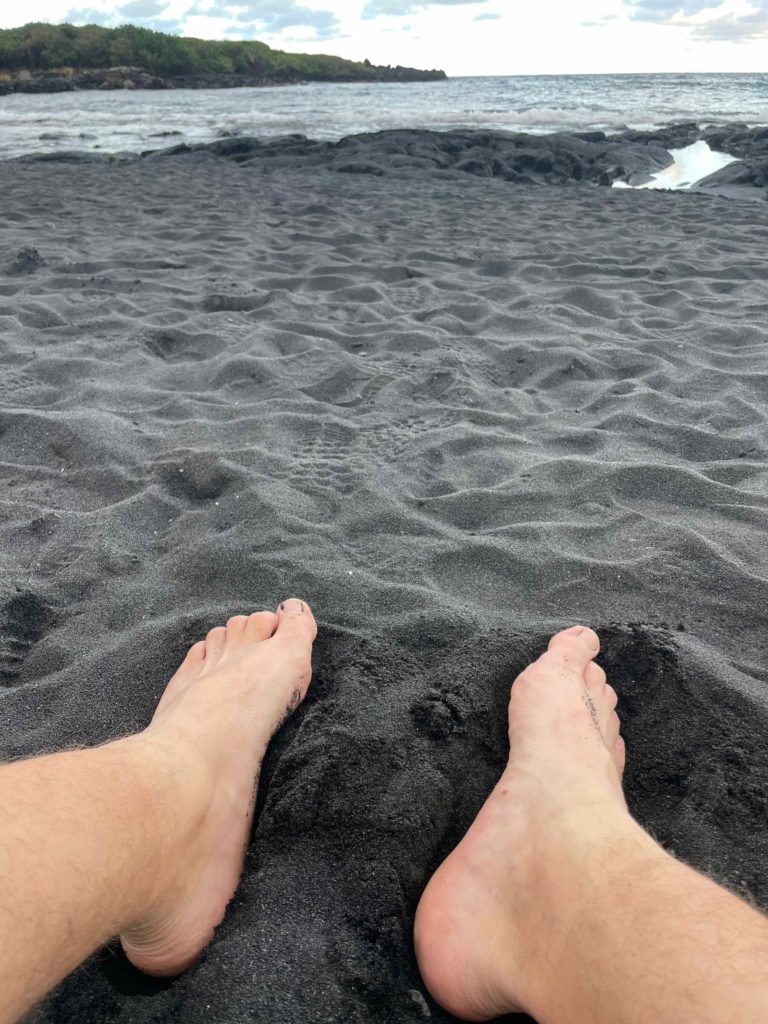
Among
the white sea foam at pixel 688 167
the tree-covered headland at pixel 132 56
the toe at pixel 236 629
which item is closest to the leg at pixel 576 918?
the toe at pixel 236 629

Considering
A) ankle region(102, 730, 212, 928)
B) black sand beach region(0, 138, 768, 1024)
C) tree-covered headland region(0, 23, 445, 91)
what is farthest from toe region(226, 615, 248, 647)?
tree-covered headland region(0, 23, 445, 91)

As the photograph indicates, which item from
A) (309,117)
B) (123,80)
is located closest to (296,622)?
(309,117)

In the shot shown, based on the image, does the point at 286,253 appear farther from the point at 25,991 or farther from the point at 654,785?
the point at 25,991

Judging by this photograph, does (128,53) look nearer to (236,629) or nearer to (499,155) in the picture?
(499,155)

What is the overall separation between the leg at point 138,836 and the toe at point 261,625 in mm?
140

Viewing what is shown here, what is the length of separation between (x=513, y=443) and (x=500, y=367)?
0.78 metres

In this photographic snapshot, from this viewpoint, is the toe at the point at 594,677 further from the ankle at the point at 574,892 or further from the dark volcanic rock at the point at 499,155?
the dark volcanic rock at the point at 499,155

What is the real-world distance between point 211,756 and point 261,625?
1.28 feet

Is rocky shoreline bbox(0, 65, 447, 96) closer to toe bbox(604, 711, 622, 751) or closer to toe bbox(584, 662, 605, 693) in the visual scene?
toe bbox(584, 662, 605, 693)

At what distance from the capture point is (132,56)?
38.8m

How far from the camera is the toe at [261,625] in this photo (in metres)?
1.57

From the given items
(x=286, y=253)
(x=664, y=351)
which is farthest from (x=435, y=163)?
(x=664, y=351)

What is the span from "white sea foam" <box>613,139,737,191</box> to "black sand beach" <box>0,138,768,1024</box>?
5153mm

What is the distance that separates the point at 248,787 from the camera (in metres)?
1.25
